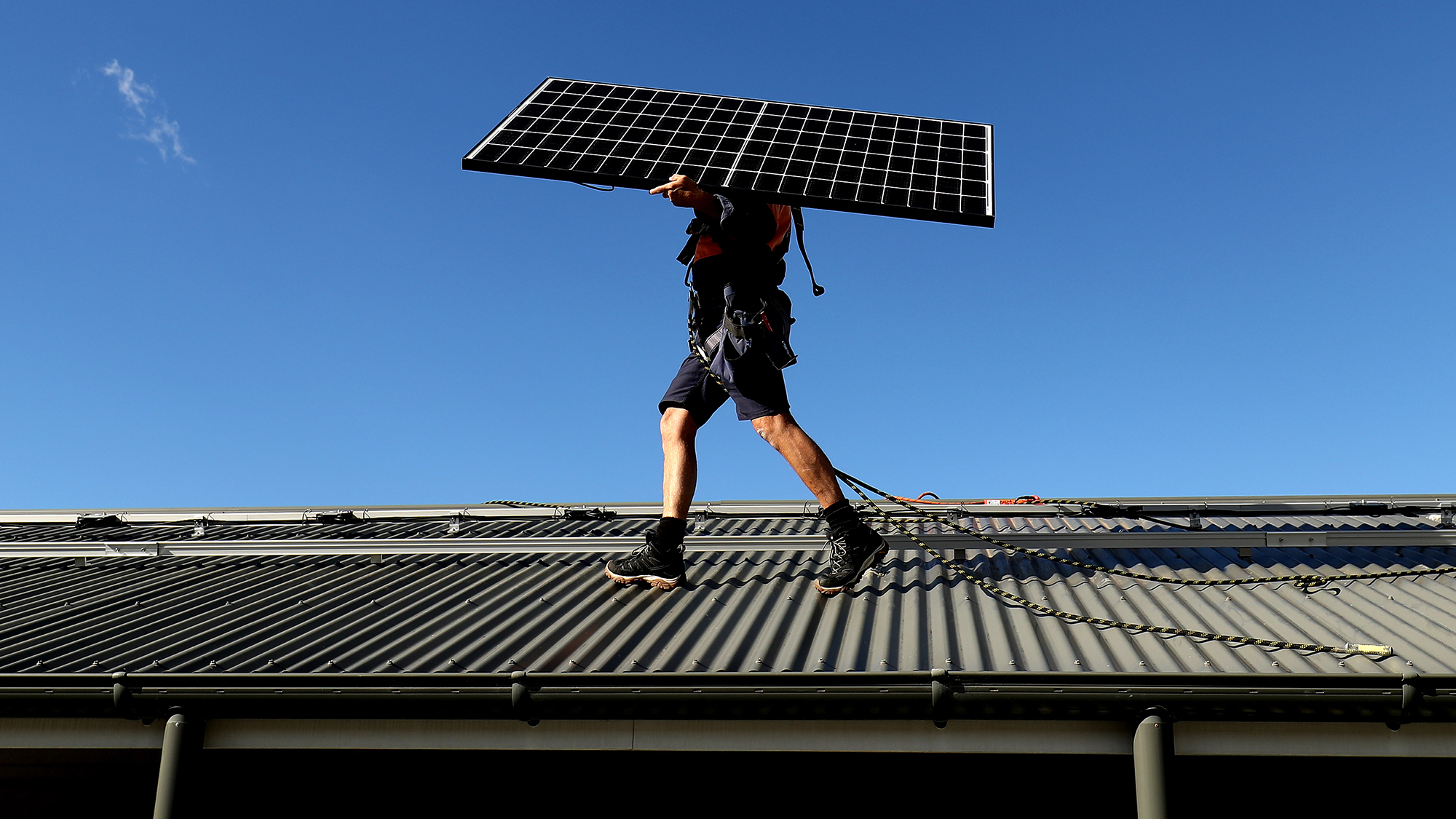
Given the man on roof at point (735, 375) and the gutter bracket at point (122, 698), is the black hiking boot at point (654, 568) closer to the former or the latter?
the man on roof at point (735, 375)

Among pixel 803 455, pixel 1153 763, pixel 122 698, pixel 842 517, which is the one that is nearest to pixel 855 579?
pixel 842 517

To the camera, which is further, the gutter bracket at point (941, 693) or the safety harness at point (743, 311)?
the safety harness at point (743, 311)

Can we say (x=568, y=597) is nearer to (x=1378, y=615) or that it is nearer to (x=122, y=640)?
(x=122, y=640)

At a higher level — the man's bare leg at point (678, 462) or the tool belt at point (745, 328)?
the tool belt at point (745, 328)

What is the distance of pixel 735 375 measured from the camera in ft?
16.9

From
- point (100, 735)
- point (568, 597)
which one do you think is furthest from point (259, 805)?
point (568, 597)

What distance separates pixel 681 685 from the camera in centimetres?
360

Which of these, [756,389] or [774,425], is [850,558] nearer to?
[774,425]

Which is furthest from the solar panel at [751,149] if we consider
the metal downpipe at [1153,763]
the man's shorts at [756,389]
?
the metal downpipe at [1153,763]

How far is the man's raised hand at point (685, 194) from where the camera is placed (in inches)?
194

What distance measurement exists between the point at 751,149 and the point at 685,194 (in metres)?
0.60

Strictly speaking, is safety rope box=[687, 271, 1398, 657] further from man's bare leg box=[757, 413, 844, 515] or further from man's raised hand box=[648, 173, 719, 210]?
man's raised hand box=[648, 173, 719, 210]

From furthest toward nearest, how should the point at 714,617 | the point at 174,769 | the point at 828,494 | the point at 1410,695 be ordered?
the point at 828,494 < the point at 714,617 < the point at 174,769 < the point at 1410,695

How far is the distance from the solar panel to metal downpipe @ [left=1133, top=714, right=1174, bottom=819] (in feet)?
7.62
